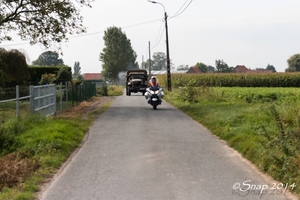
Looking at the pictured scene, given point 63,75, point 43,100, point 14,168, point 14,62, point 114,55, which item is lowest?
point 14,168

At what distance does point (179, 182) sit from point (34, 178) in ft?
8.66

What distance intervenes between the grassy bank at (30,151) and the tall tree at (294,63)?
109m

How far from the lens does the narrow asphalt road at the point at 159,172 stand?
8312 mm

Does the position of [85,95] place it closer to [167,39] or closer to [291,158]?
[167,39]

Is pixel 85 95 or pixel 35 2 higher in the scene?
pixel 35 2

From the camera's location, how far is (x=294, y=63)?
400 ft

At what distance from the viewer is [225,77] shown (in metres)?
70.6

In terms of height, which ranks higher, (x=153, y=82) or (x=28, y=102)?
(x=153, y=82)

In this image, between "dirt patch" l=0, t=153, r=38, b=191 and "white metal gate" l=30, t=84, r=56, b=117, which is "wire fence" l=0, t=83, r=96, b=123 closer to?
"white metal gate" l=30, t=84, r=56, b=117

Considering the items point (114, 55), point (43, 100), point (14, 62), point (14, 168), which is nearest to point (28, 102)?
point (43, 100)

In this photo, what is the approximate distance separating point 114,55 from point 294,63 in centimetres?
4176

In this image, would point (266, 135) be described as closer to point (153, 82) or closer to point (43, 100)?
point (43, 100)

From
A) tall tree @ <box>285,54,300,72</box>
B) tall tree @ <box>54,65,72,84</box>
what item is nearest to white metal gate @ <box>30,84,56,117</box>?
tall tree @ <box>54,65,72,84</box>

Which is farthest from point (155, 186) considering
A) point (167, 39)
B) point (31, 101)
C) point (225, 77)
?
point (225, 77)
